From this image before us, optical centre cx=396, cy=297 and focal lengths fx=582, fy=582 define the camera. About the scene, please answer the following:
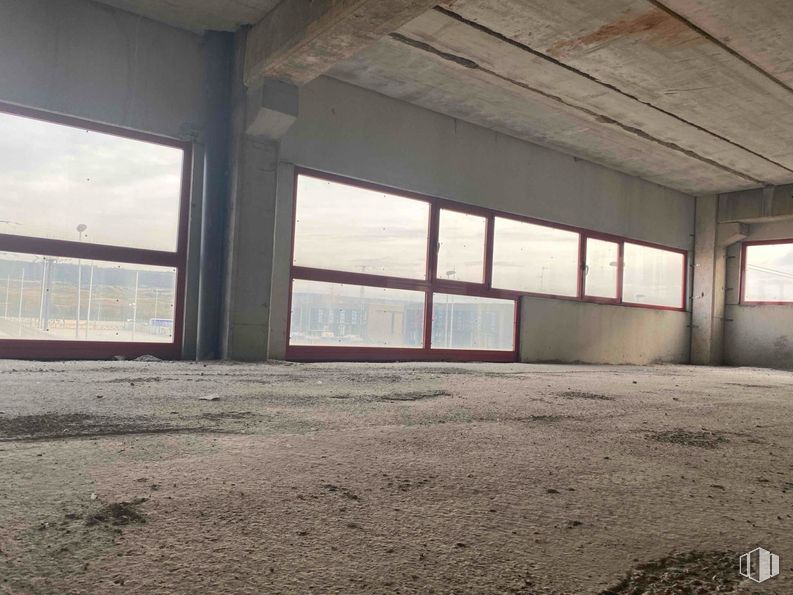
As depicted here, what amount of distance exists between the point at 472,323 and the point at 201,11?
5060mm

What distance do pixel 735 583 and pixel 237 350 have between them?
545 centimetres

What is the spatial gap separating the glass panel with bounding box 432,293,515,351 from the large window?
18.5 ft

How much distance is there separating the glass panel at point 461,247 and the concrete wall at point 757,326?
20.2 ft

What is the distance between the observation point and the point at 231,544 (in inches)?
48.4

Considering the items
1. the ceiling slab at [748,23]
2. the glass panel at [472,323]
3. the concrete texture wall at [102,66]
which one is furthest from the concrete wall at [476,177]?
the ceiling slab at [748,23]

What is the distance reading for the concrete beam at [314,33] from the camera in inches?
173

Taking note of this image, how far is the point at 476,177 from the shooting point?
27.3 ft

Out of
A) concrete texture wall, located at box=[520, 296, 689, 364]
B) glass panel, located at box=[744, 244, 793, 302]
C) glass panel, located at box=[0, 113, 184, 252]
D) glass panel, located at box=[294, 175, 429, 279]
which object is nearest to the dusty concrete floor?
glass panel, located at box=[0, 113, 184, 252]

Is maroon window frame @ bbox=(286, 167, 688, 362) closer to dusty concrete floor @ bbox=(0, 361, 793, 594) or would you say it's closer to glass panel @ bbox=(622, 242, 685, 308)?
glass panel @ bbox=(622, 242, 685, 308)

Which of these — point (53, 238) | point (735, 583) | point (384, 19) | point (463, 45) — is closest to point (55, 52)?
point (53, 238)

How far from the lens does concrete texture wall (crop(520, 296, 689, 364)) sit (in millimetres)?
8992

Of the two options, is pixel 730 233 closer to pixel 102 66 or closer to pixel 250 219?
pixel 250 219

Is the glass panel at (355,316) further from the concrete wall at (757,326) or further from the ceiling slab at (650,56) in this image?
the concrete wall at (757,326)

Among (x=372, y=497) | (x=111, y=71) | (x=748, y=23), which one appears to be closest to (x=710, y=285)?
(x=748, y=23)
